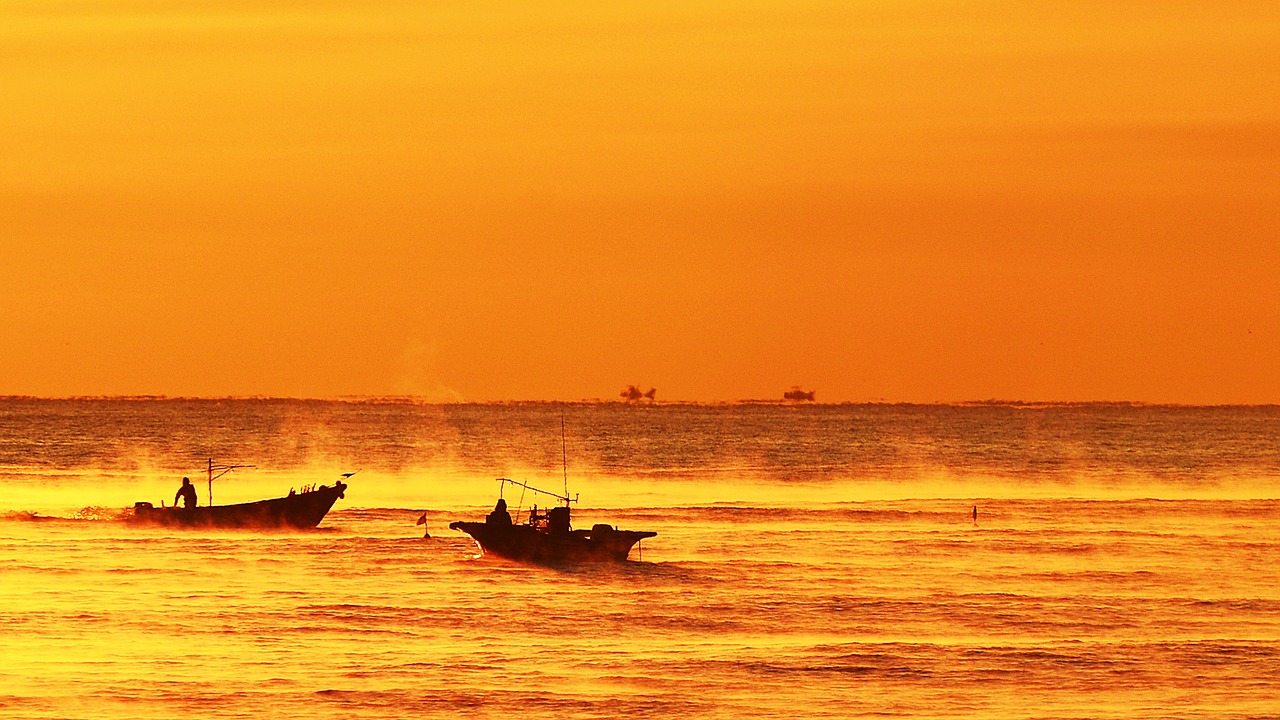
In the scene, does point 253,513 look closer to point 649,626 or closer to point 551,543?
point 551,543

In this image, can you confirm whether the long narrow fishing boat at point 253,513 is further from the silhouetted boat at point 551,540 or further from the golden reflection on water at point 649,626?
the silhouetted boat at point 551,540

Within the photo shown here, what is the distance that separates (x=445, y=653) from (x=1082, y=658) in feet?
35.6

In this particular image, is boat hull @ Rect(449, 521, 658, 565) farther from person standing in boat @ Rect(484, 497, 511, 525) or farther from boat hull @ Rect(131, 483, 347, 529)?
boat hull @ Rect(131, 483, 347, 529)

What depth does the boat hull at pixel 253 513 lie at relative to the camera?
57.0 metres

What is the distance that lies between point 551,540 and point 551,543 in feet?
0.25

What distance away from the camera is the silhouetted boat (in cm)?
4766

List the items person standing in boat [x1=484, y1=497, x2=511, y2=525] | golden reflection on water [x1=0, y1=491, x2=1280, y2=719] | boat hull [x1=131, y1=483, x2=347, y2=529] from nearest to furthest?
golden reflection on water [x1=0, y1=491, x2=1280, y2=719] < person standing in boat [x1=484, y1=497, x2=511, y2=525] < boat hull [x1=131, y1=483, x2=347, y2=529]

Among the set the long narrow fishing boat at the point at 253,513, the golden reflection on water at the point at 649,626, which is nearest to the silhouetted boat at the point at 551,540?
the golden reflection on water at the point at 649,626

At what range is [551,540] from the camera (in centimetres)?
4778

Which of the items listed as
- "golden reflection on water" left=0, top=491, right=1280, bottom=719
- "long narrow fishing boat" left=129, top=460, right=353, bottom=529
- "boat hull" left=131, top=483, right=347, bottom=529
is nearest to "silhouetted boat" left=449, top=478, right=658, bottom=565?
"golden reflection on water" left=0, top=491, right=1280, bottom=719

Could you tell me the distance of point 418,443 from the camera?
505ft

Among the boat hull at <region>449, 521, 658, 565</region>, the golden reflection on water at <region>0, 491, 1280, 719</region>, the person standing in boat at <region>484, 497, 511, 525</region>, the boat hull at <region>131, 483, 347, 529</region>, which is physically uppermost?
the boat hull at <region>131, 483, 347, 529</region>

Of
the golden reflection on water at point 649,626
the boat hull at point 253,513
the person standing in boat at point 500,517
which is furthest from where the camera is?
the boat hull at point 253,513

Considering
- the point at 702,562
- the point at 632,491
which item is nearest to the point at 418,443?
the point at 632,491
